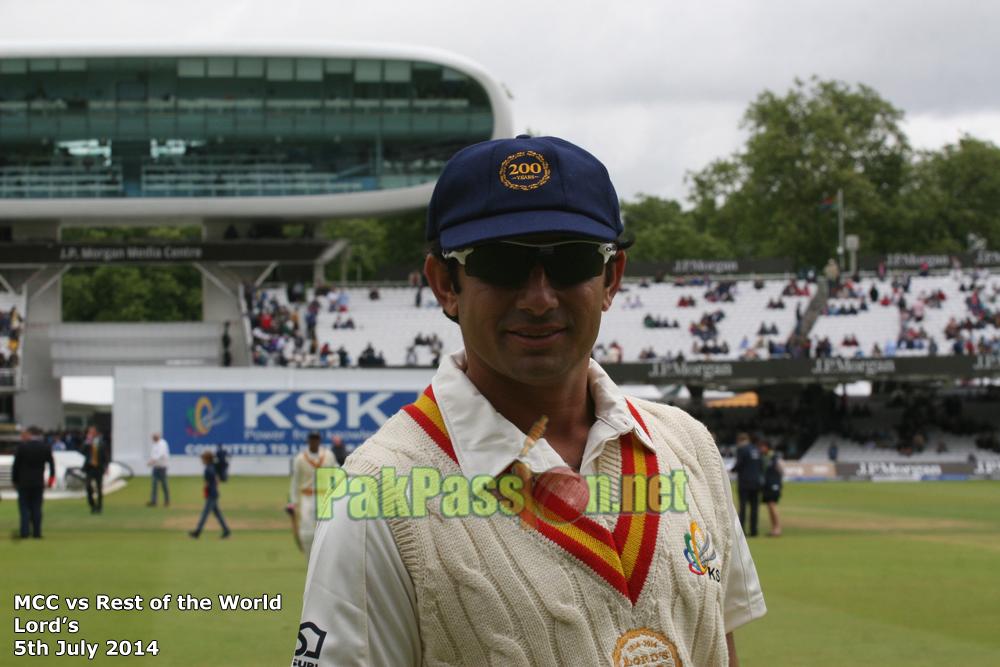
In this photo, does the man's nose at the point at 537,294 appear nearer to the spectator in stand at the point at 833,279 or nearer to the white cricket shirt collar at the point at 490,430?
the white cricket shirt collar at the point at 490,430

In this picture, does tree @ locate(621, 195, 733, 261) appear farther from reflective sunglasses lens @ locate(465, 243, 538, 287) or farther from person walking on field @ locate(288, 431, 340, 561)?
reflective sunglasses lens @ locate(465, 243, 538, 287)

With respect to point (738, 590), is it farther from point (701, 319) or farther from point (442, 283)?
point (701, 319)

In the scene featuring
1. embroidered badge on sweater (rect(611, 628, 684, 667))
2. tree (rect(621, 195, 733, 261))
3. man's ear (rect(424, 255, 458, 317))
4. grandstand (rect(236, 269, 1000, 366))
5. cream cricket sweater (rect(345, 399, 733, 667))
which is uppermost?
tree (rect(621, 195, 733, 261))

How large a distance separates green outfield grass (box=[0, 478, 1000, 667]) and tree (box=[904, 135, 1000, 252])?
5284 cm

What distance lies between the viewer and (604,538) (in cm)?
208

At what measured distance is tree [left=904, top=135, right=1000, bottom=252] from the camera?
70.9 metres

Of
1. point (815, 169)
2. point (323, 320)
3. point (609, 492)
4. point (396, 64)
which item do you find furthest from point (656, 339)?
point (609, 492)

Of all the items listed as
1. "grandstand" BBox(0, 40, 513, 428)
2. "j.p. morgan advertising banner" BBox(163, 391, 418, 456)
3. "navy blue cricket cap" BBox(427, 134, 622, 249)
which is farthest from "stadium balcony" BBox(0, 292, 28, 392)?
"navy blue cricket cap" BBox(427, 134, 622, 249)

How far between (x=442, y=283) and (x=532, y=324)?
302 millimetres

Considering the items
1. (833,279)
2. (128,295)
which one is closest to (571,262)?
(833,279)

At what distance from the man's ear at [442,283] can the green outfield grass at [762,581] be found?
21.5 ft

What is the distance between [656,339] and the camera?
4438 centimetres

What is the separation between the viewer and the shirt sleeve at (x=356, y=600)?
1.93 metres

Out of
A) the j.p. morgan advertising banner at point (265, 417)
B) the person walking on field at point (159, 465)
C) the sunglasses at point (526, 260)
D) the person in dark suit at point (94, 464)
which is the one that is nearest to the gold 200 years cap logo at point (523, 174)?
the sunglasses at point (526, 260)
